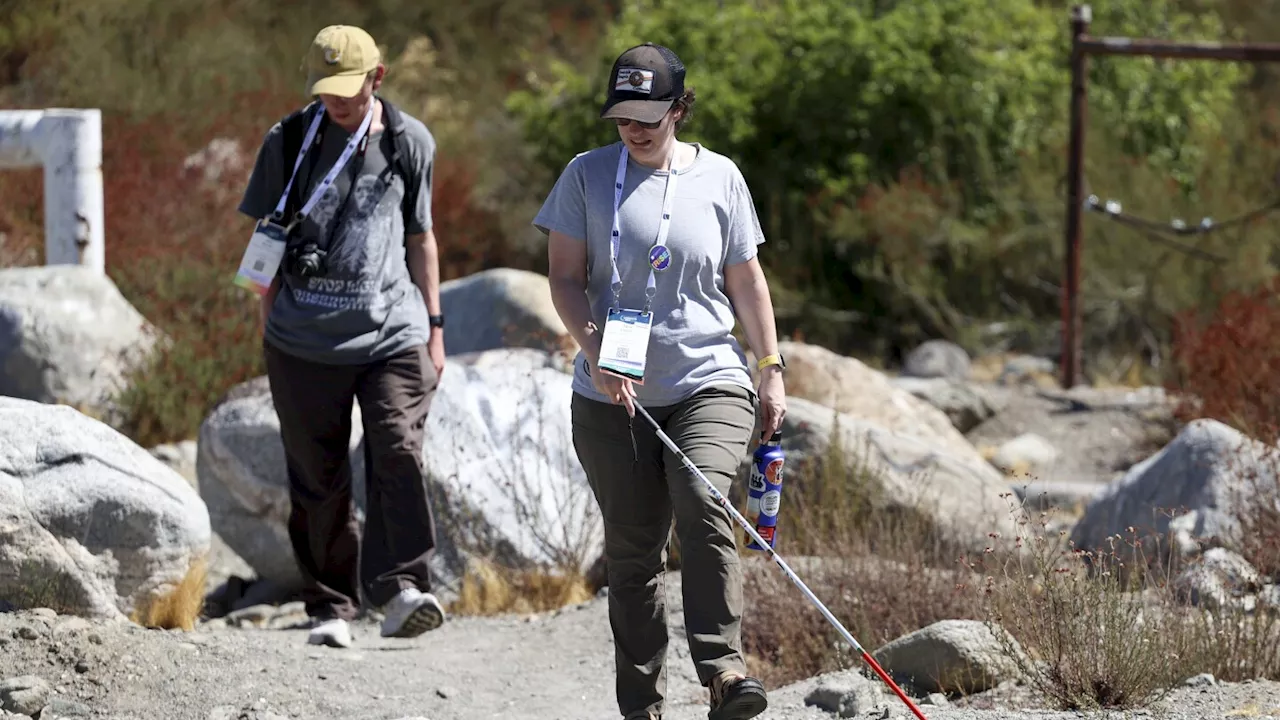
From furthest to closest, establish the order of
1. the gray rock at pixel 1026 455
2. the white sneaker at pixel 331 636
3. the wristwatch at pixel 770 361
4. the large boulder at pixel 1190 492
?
the gray rock at pixel 1026 455, the large boulder at pixel 1190 492, the white sneaker at pixel 331 636, the wristwatch at pixel 770 361

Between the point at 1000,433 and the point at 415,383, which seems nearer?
the point at 415,383

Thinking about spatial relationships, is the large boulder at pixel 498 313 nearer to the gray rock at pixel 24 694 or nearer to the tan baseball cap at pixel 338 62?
the tan baseball cap at pixel 338 62

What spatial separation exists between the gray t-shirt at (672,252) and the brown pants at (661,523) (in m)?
0.07

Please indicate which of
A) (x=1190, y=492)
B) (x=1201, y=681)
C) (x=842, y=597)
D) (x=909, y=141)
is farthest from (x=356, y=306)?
(x=909, y=141)

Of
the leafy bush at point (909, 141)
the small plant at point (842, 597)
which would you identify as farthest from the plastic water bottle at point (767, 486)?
the leafy bush at point (909, 141)

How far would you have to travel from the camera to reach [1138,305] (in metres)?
12.3

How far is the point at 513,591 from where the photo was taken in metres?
6.48

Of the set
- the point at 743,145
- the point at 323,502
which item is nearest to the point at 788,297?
the point at 743,145

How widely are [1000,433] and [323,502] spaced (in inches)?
229

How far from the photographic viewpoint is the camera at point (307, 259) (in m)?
5.27

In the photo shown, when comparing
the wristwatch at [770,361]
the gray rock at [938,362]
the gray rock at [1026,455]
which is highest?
the wristwatch at [770,361]

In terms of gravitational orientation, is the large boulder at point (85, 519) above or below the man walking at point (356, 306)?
below

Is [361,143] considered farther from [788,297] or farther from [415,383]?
[788,297]

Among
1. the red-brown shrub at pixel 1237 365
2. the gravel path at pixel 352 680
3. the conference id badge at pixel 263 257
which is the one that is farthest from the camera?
the red-brown shrub at pixel 1237 365
